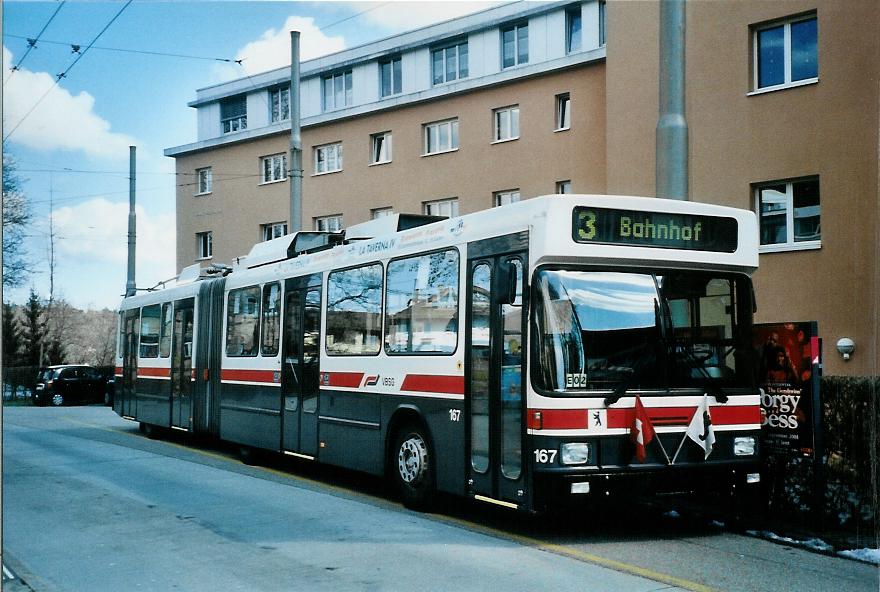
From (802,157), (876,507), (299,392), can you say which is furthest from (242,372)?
(802,157)

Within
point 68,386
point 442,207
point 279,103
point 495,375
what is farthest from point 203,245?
point 495,375

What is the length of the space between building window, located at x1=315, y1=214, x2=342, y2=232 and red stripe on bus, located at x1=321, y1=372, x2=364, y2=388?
2322 cm

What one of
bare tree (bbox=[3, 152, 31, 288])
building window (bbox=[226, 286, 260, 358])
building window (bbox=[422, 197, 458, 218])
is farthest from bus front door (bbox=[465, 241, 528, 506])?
building window (bbox=[422, 197, 458, 218])

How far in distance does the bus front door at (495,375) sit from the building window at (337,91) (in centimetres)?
2882

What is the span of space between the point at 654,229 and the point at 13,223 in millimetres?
7892

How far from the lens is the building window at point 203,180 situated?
4134cm

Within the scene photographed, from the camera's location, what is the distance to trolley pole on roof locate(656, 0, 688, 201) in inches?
412

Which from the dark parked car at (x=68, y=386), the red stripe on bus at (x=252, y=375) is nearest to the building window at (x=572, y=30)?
the red stripe on bus at (x=252, y=375)

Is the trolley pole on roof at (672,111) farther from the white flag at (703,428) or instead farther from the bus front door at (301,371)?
the bus front door at (301,371)

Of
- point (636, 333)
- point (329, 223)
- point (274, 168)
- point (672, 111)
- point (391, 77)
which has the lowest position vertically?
point (636, 333)

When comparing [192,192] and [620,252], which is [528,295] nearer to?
[620,252]

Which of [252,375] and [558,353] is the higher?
A: [558,353]

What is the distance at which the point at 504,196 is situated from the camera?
29.9 metres

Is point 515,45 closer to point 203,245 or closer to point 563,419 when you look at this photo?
point 203,245
